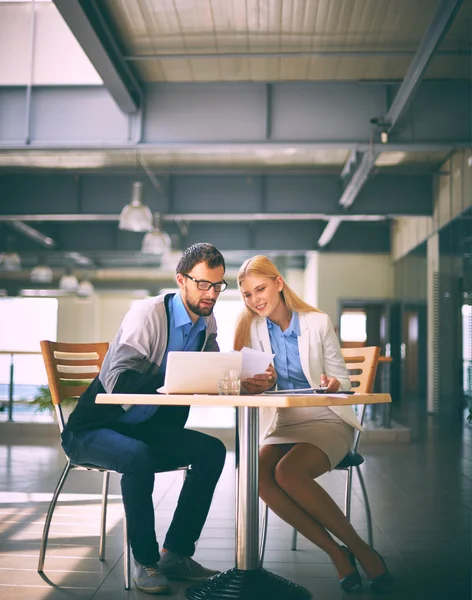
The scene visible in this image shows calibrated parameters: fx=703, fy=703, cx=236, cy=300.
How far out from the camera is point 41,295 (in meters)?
17.9

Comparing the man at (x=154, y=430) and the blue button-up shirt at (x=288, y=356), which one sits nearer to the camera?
the man at (x=154, y=430)

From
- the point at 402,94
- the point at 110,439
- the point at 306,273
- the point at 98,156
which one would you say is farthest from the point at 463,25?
the point at 306,273

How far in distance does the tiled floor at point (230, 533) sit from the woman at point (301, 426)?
190 mm

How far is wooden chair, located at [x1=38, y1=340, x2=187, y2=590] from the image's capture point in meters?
2.71

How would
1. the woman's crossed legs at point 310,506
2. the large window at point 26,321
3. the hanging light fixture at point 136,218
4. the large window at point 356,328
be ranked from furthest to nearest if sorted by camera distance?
the large window at point 26,321, the large window at point 356,328, the hanging light fixture at point 136,218, the woman's crossed legs at point 310,506

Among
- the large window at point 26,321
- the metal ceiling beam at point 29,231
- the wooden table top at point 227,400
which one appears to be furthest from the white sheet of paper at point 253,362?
the large window at point 26,321

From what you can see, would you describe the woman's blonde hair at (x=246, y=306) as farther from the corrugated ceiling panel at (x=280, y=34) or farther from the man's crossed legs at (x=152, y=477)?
the corrugated ceiling panel at (x=280, y=34)

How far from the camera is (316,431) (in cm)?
265

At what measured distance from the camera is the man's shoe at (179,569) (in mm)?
2639

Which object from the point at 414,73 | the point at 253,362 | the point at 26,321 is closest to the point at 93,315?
the point at 26,321

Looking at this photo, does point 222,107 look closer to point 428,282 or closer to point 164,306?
point 164,306

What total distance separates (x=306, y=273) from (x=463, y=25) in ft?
36.6

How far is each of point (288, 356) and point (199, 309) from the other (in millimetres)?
470

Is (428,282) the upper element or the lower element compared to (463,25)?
lower
